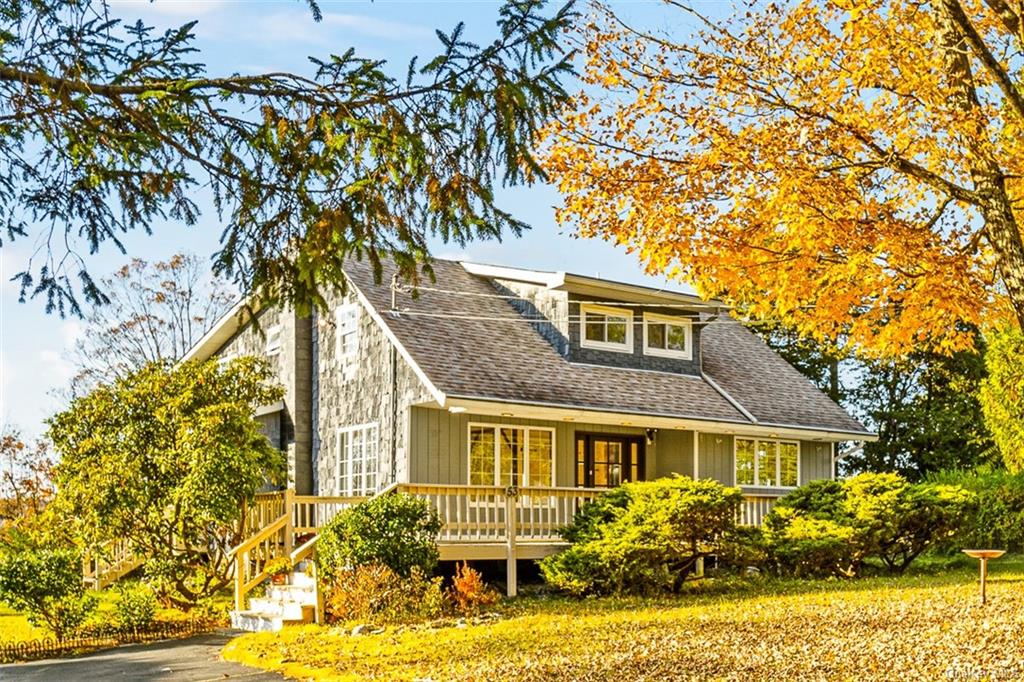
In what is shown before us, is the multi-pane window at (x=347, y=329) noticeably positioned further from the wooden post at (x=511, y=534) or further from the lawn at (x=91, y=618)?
the wooden post at (x=511, y=534)

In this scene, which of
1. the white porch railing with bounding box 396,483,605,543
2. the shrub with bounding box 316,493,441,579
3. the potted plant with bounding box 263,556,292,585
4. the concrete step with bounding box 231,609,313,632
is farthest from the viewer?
the white porch railing with bounding box 396,483,605,543

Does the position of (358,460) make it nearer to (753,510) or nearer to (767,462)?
(753,510)

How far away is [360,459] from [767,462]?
929 cm

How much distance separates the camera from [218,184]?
834 centimetres

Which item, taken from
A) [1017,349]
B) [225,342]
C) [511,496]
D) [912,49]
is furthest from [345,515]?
[1017,349]

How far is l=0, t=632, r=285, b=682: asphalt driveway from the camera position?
12.6 meters

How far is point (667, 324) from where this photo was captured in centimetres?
2467

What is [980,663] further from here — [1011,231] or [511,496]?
[511,496]

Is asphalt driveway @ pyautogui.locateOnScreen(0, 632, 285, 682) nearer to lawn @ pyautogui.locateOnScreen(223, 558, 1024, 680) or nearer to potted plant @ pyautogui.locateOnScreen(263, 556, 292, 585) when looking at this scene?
lawn @ pyautogui.locateOnScreen(223, 558, 1024, 680)

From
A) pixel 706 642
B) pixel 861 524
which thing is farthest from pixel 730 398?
pixel 706 642

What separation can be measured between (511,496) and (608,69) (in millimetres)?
8501

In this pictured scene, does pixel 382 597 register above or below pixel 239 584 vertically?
above

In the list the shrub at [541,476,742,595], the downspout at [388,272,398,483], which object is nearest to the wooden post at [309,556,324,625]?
the shrub at [541,476,742,595]

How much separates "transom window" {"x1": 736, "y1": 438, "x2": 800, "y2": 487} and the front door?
2691 mm
